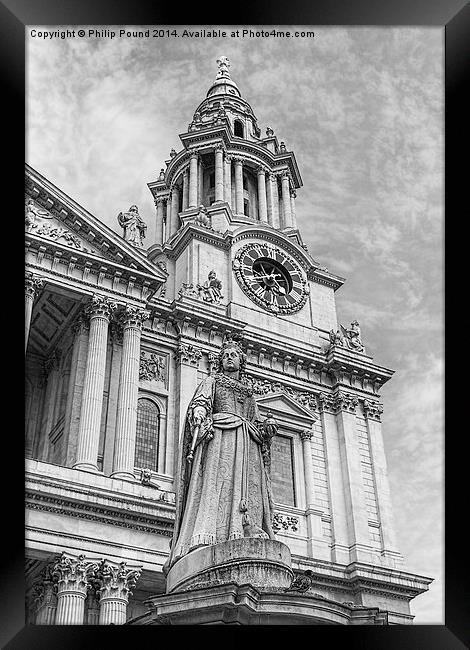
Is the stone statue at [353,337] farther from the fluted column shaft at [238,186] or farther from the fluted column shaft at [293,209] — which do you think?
the fluted column shaft at [238,186]

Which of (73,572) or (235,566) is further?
(73,572)

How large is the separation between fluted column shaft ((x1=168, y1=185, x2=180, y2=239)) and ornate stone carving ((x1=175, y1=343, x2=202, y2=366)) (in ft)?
37.9

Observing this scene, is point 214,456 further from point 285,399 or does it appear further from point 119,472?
point 285,399

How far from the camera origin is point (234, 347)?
1489 centimetres

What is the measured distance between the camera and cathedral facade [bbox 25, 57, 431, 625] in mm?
24188

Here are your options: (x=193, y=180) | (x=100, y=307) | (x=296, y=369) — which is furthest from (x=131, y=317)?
(x=193, y=180)

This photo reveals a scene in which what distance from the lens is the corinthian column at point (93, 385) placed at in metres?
26.1

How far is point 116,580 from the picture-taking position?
23562mm

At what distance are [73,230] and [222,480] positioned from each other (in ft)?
60.9

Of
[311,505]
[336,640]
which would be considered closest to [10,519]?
[336,640]

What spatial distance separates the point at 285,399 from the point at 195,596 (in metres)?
21.4

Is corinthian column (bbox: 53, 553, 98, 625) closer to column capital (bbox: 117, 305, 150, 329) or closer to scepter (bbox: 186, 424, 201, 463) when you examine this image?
column capital (bbox: 117, 305, 150, 329)

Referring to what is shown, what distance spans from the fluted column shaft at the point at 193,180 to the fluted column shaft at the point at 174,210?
56.1 inches
